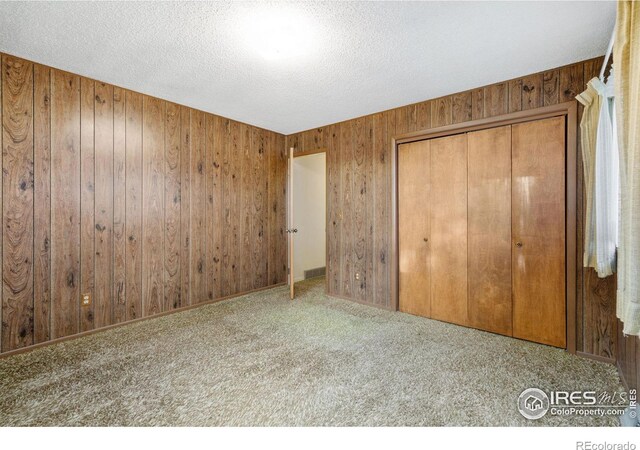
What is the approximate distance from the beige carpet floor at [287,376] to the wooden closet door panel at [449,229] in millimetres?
259

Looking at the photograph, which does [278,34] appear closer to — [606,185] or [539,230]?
[606,185]

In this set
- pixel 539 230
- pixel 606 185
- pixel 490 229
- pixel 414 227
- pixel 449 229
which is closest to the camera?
pixel 606 185

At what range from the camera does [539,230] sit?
2.62 meters

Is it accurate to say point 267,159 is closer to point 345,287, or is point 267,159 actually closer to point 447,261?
point 345,287

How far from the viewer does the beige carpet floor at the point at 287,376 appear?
1.67 m

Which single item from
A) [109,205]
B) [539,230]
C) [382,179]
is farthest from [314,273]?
[539,230]

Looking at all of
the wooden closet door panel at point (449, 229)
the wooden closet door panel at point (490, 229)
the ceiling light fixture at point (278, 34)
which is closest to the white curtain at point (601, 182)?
the wooden closet door panel at point (490, 229)

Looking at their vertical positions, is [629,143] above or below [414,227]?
above

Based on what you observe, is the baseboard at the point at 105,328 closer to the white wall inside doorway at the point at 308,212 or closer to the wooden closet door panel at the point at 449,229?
the white wall inside doorway at the point at 308,212

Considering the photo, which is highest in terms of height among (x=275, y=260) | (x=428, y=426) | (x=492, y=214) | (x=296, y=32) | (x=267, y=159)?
(x=296, y=32)

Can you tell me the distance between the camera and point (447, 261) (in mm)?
3172

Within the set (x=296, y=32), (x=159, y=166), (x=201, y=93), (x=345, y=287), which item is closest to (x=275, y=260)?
(x=345, y=287)

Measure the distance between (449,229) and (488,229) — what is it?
1.23 feet

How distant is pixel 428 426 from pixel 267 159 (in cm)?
389
